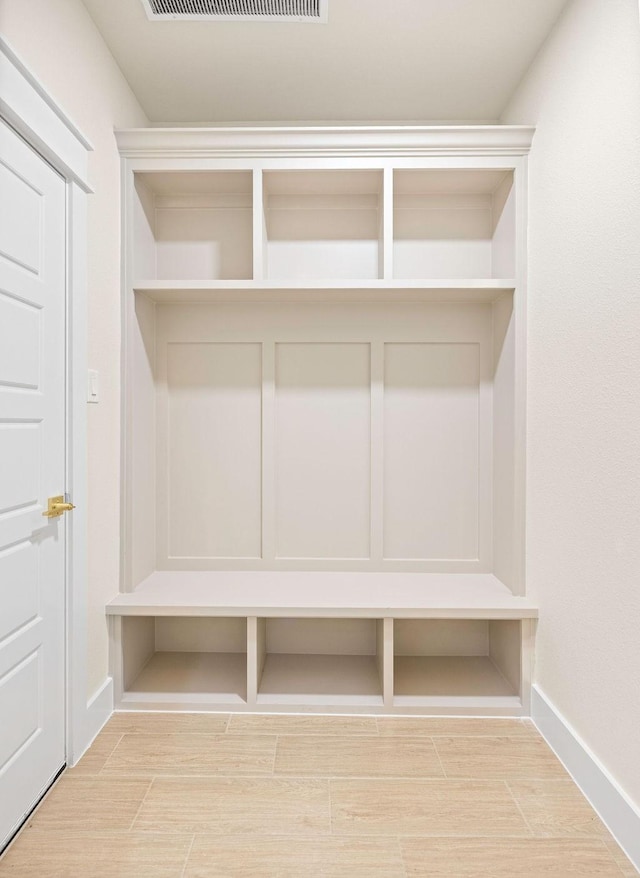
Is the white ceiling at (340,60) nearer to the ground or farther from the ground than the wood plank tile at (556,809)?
farther from the ground

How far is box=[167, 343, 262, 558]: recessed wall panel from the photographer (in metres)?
2.70

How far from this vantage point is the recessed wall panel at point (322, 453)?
2.69 metres

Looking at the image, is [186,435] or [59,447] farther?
[186,435]

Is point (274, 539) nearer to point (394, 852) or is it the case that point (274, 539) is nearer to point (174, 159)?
point (394, 852)

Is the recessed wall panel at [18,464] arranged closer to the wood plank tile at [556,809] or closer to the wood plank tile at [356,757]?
the wood plank tile at [356,757]

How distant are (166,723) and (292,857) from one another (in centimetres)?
86

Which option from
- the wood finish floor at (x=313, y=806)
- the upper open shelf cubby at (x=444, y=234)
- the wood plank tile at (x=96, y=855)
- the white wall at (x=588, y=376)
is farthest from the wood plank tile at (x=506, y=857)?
the upper open shelf cubby at (x=444, y=234)

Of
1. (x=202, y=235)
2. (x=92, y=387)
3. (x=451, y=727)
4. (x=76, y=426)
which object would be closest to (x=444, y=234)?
(x=202, y=235)

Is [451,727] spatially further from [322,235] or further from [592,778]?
[322,235]

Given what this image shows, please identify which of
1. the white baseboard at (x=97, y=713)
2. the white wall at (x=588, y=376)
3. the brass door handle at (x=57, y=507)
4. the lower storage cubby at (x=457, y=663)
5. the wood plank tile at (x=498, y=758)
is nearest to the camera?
the white wall at (x=588, y=376)

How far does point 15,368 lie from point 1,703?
0.96 m

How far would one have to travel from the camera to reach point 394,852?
1.52 meters

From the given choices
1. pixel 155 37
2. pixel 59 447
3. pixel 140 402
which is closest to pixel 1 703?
pixel 59 447

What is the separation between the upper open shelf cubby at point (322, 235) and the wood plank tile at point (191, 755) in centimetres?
205
